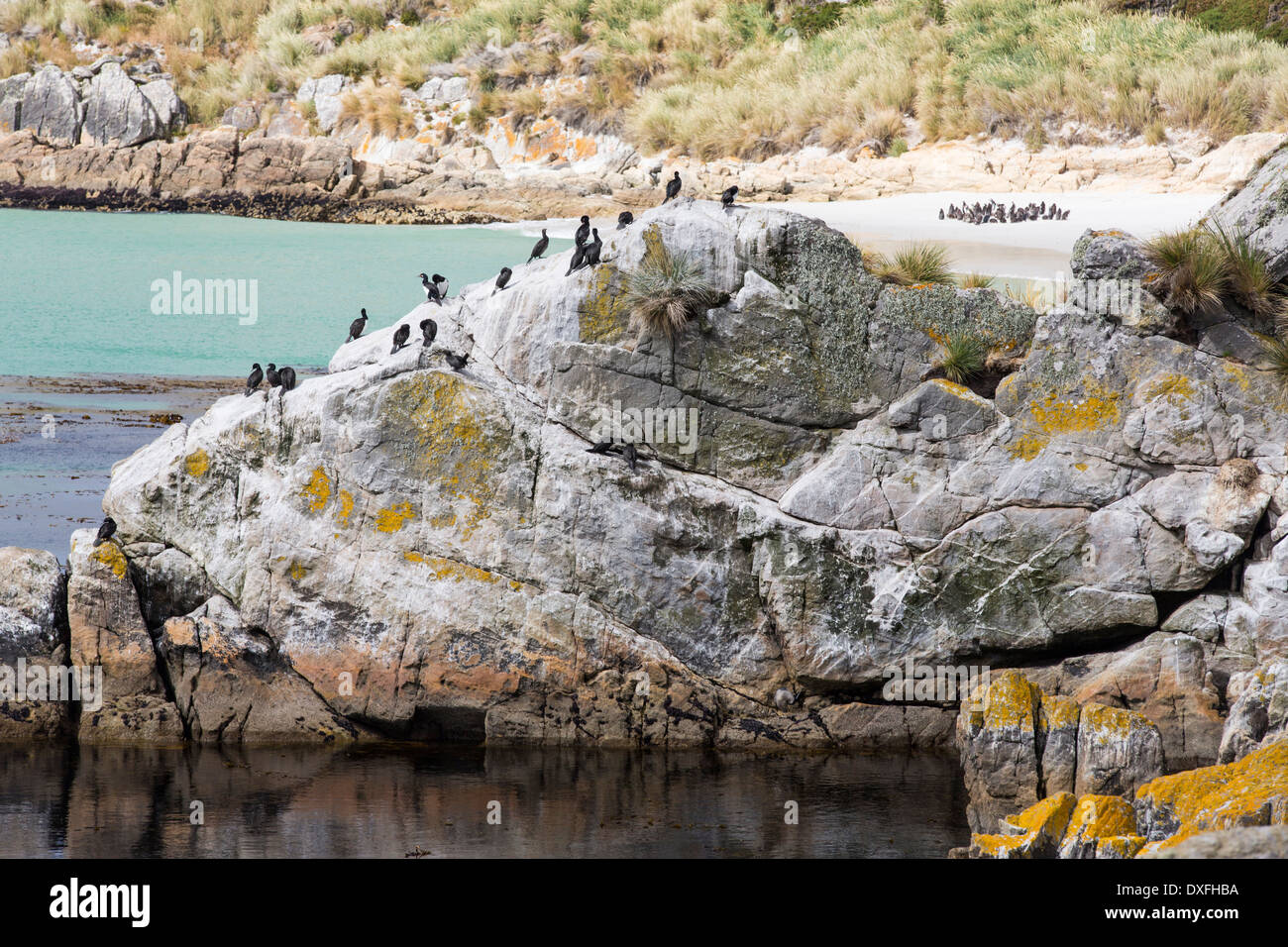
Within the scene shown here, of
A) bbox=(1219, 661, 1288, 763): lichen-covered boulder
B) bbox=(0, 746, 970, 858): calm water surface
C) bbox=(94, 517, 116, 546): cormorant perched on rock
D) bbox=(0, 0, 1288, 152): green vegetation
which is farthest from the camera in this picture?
bbox=(0, 0, 1288, 152): green vegetation

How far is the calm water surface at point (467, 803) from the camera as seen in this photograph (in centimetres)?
1034

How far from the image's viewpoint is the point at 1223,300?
13102 mm

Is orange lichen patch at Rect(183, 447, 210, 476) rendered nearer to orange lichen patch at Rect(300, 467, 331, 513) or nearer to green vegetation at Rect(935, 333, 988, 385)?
orange lichen patch at Rect(300, 467, 331, 513)

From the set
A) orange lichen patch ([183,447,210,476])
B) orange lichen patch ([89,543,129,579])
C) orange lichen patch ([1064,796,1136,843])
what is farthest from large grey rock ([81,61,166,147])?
orange lichen patch ([1064,796,1136,843])

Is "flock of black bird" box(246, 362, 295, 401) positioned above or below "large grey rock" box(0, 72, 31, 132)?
below

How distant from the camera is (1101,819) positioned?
29.2ft

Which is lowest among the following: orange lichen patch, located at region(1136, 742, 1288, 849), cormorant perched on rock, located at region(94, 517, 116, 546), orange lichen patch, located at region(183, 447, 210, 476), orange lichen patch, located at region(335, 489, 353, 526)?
orange lichen patch, located at region(1136, 742, 1288, 849)

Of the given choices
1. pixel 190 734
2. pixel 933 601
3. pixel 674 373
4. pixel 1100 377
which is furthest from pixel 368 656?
pixel 1100 377

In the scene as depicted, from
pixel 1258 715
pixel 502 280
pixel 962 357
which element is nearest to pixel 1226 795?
pixel 1258 715

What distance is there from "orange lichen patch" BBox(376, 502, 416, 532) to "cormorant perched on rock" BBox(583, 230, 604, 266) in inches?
127

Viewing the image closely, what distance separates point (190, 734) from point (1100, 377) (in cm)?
1036

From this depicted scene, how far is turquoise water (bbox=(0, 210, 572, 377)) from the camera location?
30.7m
